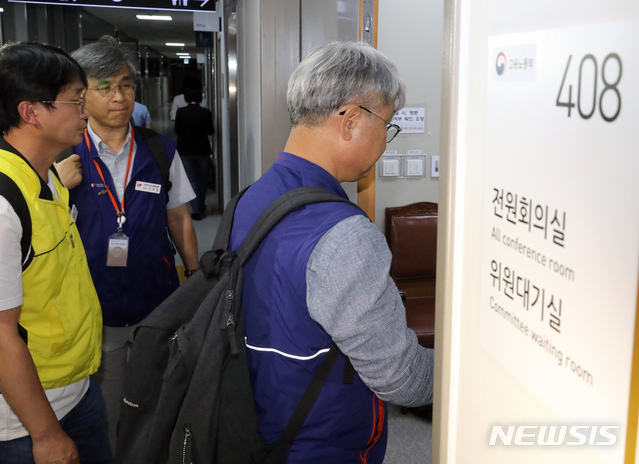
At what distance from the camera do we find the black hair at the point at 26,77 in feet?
5.53

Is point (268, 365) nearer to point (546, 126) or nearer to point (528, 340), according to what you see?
point (528, 340)

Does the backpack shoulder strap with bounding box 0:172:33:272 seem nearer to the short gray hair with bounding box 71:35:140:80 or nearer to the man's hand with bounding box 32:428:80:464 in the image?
the man's hand with bounding box 32:428:80:464

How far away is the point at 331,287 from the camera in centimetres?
115

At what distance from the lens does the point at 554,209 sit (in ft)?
2.00

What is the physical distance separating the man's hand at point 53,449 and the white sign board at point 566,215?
47.9 inches

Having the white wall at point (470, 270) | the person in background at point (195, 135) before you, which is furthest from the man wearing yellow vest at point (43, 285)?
the person in background at point (195, 135)

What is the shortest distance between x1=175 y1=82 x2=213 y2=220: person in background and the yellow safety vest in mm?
5927

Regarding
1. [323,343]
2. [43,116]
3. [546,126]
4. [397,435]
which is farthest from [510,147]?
[397,435]

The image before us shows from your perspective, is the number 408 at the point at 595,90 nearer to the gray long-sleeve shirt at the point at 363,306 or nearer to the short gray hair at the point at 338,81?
the gray long-sleeve shirt at the point at 363,306

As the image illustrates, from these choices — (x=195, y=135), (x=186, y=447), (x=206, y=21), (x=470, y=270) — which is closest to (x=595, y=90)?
(x=470, y=270)

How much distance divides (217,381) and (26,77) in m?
1.06

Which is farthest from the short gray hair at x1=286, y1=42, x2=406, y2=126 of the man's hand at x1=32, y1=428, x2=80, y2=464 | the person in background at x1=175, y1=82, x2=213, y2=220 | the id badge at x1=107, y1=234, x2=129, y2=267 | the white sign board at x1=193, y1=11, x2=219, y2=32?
the person in background at x1=175, y1=82, x2=213, y2=220

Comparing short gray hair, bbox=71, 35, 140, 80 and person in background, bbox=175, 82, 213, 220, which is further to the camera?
person in background, bbox=175, 82, 213, 220

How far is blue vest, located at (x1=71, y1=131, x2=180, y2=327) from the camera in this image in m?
2.34
